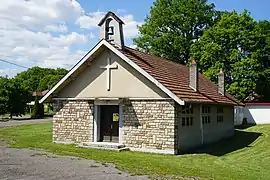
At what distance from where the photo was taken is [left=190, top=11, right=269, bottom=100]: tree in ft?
137

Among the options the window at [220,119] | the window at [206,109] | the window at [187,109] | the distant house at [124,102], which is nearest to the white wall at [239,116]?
the window at [220,119]

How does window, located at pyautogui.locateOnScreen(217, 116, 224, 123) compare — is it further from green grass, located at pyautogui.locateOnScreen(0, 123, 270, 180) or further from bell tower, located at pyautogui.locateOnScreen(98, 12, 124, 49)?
bell tower, located at pyautogui.locateOnScreen(98, 12, 124, 49)

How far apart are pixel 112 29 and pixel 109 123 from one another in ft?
16.7

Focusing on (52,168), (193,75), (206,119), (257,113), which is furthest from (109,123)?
(257,113)

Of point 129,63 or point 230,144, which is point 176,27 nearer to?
point 230,144

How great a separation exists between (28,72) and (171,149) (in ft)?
336

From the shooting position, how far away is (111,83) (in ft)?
66.2

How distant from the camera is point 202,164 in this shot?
15688 millimetres

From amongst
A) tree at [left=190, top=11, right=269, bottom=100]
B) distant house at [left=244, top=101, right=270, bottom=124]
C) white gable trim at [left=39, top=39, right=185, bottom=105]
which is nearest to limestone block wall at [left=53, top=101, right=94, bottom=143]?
white gable trim at [left=39, top=39, right=185, bottom=105]

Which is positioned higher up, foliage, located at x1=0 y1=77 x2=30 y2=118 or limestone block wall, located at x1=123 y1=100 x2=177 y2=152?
foliage, located at x1=0 y1=77 x2=30 y2=118

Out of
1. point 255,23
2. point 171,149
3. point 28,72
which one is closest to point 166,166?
point 171,149

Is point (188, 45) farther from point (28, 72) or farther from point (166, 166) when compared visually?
point (28, 72)

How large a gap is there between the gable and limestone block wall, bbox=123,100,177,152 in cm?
50

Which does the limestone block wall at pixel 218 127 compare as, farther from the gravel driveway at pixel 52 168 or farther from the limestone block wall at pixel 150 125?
the gravel driveway at pixel 52 168
